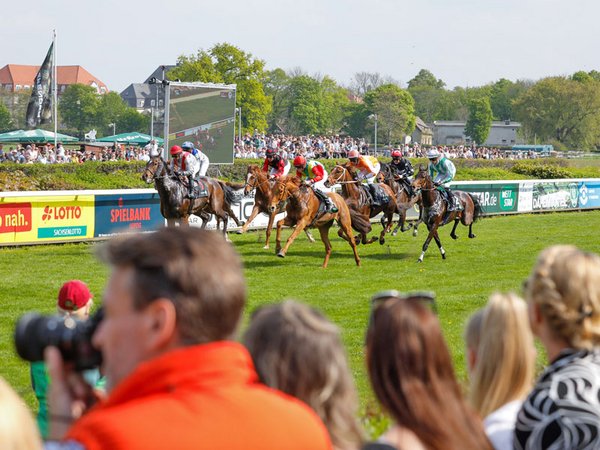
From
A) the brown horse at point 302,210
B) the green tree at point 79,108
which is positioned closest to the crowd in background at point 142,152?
the brown horse at point 302,210

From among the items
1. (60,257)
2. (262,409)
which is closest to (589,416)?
(262,409)

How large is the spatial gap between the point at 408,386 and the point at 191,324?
84 cm

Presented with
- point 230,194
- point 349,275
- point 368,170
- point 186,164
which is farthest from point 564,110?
point 349,275

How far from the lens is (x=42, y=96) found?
35906 millimetres

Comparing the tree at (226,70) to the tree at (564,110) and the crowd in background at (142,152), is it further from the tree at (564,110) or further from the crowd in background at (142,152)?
the tree at (564,110)

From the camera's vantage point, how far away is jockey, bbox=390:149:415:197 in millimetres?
24000

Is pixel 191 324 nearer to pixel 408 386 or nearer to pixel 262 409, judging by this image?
pixel 262 409

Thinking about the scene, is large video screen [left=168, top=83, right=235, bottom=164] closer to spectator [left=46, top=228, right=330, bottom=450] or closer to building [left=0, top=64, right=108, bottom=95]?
spectator [left=46, top=228, right=330, bottom=450]

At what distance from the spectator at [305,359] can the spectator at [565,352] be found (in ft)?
2.55

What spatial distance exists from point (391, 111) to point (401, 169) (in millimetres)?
94968

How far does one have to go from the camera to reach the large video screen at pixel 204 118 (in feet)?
96.7

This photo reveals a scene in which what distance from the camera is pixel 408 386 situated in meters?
2.88

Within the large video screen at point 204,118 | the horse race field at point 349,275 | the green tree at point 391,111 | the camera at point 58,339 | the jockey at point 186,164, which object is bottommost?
the horse race field at point 349,275

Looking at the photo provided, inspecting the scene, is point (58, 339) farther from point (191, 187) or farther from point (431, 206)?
point (431, 206)
